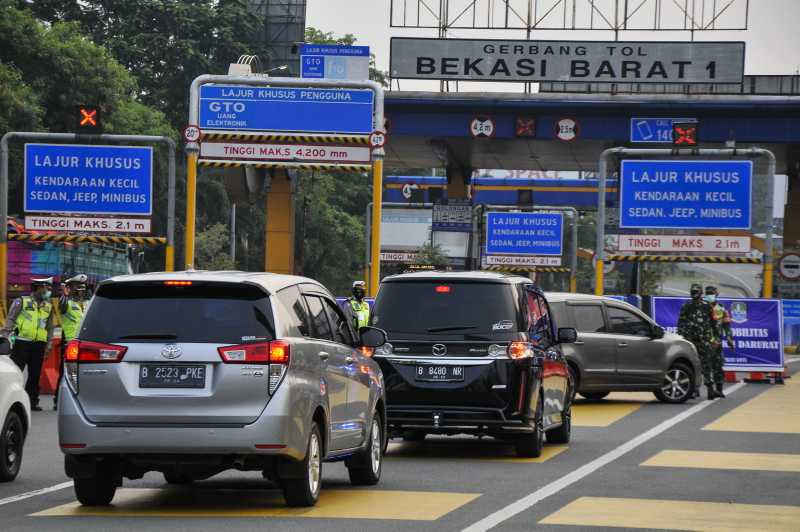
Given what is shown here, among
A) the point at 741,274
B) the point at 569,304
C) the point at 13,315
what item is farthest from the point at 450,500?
the point at 741,274

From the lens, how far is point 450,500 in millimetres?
12703

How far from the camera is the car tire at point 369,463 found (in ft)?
44.9

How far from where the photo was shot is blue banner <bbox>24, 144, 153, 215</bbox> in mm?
30359

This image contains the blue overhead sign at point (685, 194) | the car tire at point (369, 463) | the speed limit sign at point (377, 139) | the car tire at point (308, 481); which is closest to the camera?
the car tire at point (308, 481)

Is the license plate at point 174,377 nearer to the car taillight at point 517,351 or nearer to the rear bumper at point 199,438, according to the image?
the rear bumper at point 199,438

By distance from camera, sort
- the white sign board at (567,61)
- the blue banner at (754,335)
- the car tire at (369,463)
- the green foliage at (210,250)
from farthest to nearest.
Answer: the green foliage at (210,250) < the white sign board at (567,61) < the blue banner at (754,335) < the car tire at (369,463)

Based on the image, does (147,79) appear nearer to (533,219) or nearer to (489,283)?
(533,219)

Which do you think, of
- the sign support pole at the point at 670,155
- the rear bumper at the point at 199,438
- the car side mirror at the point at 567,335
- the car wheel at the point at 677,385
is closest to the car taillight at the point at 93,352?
the rear bumper at the point at 199,438

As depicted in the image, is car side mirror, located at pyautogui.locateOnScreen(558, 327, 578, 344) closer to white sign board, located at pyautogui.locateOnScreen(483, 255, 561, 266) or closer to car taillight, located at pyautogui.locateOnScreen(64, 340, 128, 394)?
car taillight, located at pyautogui.locateOnScreen(64, 340, 128, 394)

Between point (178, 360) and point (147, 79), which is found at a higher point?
point (147, 79)

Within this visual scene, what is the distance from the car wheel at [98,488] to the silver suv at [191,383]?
0.02m

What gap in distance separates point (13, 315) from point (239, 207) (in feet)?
213

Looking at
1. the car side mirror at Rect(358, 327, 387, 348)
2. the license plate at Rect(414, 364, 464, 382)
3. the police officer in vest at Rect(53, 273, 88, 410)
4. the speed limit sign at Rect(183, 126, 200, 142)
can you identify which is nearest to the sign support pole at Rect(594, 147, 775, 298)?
the speed limit sign at Rect(183, 126, 200, 142)

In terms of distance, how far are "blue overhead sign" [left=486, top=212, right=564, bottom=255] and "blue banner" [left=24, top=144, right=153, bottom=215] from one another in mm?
29743
